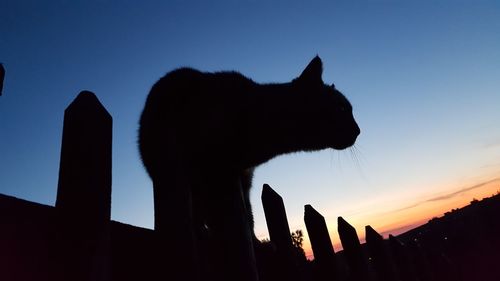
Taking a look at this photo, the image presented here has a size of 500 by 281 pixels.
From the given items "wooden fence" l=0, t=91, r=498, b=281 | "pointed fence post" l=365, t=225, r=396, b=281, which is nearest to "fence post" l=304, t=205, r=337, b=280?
"wooden fence" l=0, t=91, r=498, b=281

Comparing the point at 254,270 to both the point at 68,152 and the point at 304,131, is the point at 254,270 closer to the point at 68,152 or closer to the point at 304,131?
the point at 68,152

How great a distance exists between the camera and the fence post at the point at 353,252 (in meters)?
2.84

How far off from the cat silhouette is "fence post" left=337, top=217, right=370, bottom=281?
2.96 ft

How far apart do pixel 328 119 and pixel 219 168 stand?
1.58 meters

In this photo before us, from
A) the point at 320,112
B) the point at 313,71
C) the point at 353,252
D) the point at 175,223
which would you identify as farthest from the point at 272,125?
the point at 175,223

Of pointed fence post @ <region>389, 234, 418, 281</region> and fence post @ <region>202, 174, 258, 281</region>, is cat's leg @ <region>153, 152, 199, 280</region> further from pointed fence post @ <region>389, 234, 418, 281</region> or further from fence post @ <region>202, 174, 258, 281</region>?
pointed fence post @ <region>389, 234, 418, 281</region>

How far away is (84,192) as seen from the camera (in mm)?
852

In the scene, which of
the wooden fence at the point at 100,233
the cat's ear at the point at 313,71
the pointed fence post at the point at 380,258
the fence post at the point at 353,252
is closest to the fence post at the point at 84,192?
the wooden fence at the point at 100,233

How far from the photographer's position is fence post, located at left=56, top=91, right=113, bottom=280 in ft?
2.61

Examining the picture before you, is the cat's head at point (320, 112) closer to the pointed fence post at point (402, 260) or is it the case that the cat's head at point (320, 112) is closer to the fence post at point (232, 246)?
the pointed fence post at point (402, 260)

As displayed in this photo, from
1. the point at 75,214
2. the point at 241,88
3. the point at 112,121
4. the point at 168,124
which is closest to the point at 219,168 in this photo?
the point at 168,124

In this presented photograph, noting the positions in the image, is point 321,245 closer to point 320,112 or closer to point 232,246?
point 232,246

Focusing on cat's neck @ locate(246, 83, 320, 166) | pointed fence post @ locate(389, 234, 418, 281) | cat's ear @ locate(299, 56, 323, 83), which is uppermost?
cat's ear @ locate(299, 56, 323, 83)

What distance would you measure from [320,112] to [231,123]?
3.87ft
